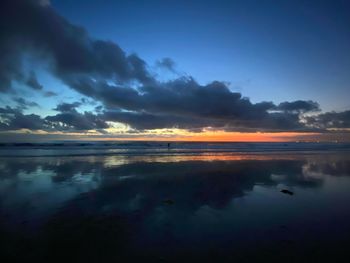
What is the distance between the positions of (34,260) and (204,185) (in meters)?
10.3

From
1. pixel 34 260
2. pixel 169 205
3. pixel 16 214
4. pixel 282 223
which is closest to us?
pixel 34 260

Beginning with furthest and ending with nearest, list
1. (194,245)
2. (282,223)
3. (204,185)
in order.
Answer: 1. (204,185)
2. (282,223)
3. (194,245)

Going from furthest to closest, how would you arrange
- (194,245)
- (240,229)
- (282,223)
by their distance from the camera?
1. (282,223)
2. (240,229)
3. (194,245)

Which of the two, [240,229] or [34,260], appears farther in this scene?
[240,229]

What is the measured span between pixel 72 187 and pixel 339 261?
12689 mm

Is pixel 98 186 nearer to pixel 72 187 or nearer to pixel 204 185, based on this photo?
pixel 72 187

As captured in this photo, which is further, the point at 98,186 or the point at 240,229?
the point at 98,186

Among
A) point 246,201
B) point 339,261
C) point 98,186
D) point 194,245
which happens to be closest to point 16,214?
point 98,186

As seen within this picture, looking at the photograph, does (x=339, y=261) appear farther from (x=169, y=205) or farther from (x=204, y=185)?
(x=204, y=185)

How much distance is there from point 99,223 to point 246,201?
6.62 m

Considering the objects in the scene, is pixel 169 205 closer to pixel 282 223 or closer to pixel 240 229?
pixel 240 229

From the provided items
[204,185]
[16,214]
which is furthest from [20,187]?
[204,185]

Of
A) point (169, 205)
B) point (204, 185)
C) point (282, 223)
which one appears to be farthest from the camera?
point (204, 185)

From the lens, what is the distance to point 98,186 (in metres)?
13.9
